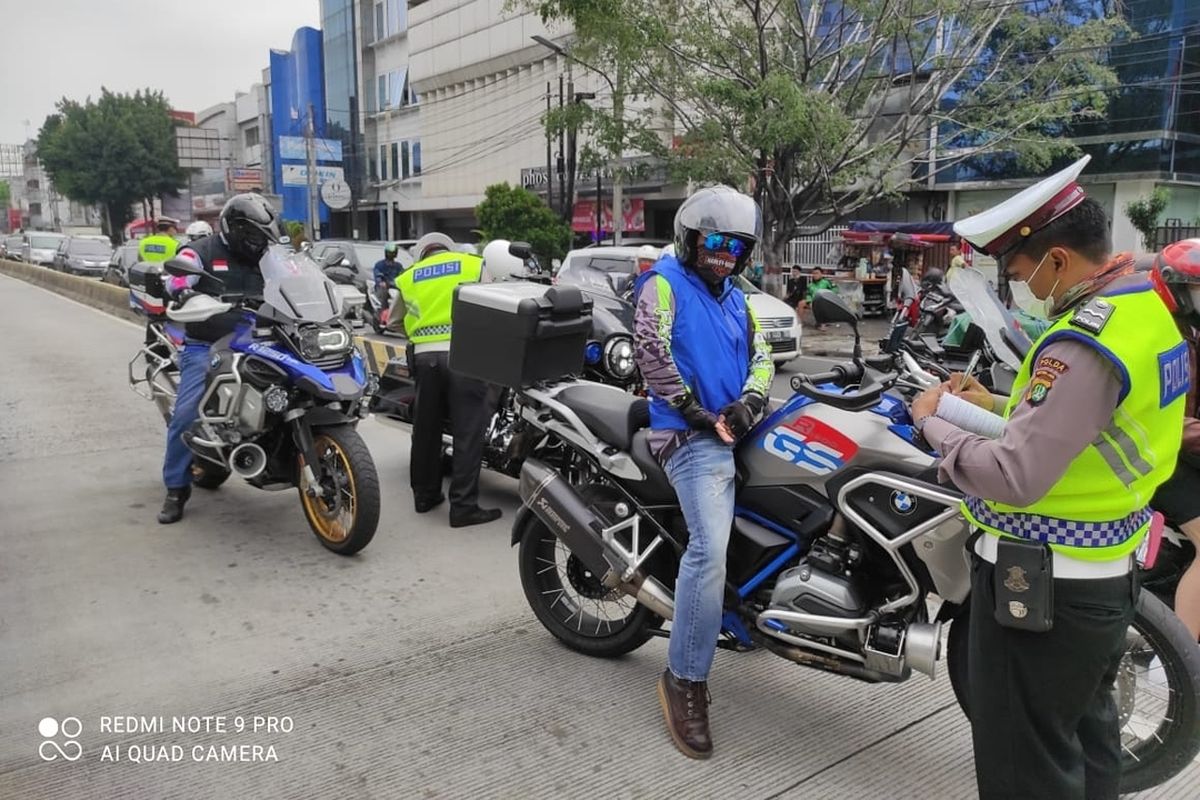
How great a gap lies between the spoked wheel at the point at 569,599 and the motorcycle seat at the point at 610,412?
0.54 m

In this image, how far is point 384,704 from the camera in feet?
11.2

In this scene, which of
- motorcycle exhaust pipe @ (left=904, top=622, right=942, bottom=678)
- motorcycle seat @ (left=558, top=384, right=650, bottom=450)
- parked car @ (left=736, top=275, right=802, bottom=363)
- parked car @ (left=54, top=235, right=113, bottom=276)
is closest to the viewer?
motorcycle exhaust pipe @ (left=904, top=622, right=942, bottom=678)

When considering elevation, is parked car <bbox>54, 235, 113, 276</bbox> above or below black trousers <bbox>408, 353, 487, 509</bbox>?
above

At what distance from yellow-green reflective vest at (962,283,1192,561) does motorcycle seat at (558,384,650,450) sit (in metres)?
1.58

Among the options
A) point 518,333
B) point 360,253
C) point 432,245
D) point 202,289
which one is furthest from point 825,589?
point 360,253

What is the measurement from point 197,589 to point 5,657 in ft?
2.89

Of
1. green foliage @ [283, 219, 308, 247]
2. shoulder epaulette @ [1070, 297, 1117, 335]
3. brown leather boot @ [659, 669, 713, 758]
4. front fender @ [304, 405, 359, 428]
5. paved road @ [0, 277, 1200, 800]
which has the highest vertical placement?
green foliage @ [283, 219, 308, 247]

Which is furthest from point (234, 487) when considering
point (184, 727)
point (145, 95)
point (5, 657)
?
point (145, 95)

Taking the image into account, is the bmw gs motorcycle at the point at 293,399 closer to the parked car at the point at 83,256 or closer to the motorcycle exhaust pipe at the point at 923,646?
the motorcycle exhaust pipe at the point at 923,646

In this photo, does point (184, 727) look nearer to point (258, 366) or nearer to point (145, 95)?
point (258, 366)

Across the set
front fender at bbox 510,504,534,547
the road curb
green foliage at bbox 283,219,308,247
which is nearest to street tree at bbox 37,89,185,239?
the road curb

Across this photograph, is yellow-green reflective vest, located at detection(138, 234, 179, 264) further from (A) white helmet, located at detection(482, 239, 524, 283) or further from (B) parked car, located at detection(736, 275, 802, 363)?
(B) parked car, located at detection(736, 275, 802, 363)

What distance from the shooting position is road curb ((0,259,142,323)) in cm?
1703

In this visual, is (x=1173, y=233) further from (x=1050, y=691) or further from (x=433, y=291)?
(x=1050, y=691)
